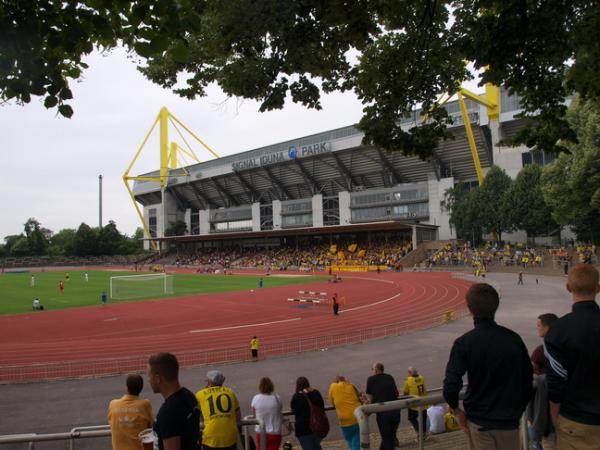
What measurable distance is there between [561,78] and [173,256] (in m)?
93.0

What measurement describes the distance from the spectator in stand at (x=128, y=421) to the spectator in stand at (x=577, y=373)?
323 centimetres

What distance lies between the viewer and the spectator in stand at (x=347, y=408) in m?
6.11

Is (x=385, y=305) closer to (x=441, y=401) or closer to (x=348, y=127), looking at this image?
(x=441, y=401)

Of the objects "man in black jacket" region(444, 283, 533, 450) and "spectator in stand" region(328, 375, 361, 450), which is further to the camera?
"spectator in stand" region(328, 375, 361, 450)

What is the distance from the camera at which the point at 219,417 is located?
437 centimetres

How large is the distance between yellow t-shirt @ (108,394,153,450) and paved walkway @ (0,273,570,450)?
18.1ft

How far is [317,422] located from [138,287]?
37860 millimetres

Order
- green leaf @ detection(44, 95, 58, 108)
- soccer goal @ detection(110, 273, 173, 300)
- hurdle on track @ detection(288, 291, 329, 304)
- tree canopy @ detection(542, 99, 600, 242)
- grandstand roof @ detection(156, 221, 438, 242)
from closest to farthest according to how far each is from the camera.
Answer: green leaf @ detection(44, 95, 58, 108) < hurdle on track @ detection(288, 291, 329, 304) < tree canopy @ detection(542, 99, 600, 242) < soccer goal @ detection(110, 273, 173, 300) < grandstand roof @ detection(156, 221, 438, 242)

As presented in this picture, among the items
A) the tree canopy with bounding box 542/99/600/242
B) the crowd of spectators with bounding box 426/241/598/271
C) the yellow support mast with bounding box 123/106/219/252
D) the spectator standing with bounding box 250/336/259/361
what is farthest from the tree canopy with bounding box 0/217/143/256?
the spectator standing with bounding box 250/336/259/361

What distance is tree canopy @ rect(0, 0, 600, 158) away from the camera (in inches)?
246

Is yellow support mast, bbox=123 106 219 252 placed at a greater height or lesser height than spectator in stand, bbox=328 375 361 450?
greater

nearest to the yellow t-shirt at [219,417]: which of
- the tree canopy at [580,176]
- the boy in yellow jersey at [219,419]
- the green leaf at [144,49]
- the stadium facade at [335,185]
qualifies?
the boy in yellow jersey at [219,419]

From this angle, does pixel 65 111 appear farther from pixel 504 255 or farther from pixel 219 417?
pixel 504 255

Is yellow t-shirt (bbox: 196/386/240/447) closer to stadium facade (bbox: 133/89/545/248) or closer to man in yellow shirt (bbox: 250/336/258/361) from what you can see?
man in yellow shirt (bbox: 250/336/258/361)
